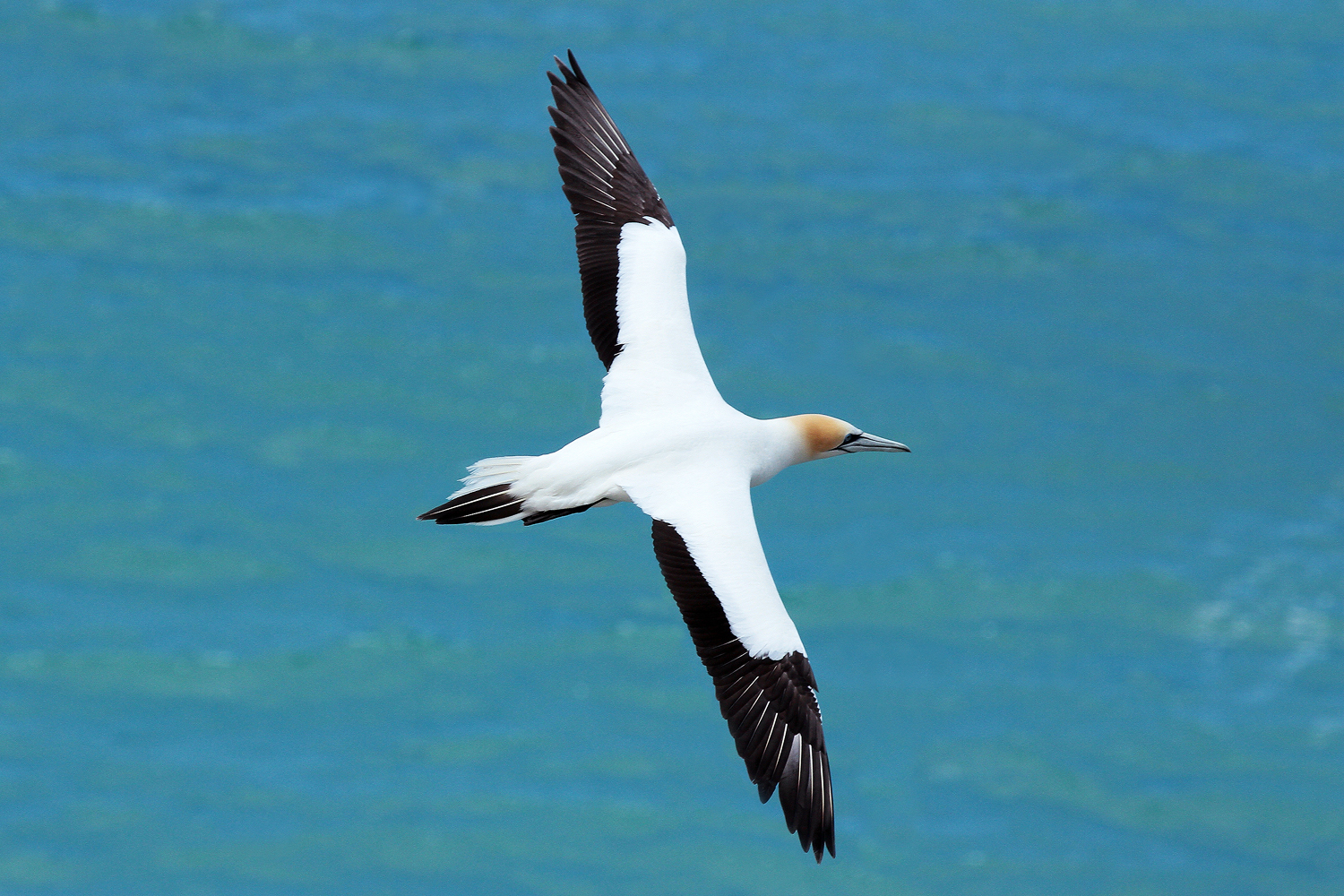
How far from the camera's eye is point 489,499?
29.0 feet

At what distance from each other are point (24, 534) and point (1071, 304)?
40.2 feet

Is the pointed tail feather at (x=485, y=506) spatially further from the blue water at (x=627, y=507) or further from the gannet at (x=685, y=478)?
the blue water at (x=627, y=507)

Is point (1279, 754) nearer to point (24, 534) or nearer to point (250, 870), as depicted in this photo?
point (250, 870)

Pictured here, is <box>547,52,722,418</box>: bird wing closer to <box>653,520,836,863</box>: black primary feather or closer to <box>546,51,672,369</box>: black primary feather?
<box>546,51,672,369</box>: black primary feather

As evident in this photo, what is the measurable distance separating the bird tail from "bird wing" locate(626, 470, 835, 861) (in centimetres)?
64

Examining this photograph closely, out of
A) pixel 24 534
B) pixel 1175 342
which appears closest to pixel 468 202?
pixel 24 534

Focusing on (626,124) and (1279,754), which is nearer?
(1279,754)

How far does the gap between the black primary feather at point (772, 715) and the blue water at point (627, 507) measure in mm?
7772

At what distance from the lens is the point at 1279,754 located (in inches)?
701

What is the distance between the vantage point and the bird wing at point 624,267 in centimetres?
966

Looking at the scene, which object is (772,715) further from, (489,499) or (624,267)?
(624,267)

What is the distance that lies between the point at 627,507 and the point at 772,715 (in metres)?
12.0

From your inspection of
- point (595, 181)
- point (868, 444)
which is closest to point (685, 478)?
point (868, 444)

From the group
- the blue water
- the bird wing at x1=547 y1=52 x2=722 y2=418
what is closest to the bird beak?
the bird wing at x1=547 y1=52 x2=722 y2=418
